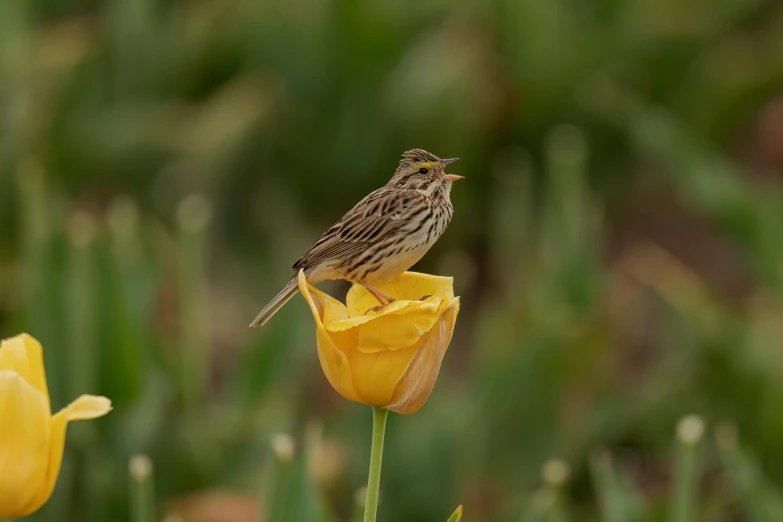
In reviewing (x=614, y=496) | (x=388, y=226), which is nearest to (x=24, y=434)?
(x=388, y=226)

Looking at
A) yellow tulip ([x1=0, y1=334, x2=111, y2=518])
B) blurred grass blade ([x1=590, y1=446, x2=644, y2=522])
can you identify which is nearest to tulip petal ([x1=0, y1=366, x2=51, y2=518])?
yellow tulip ([x1=0, y1=334, x2=111, y2=518])

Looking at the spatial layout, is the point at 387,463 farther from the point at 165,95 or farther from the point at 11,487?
the point at 165,95

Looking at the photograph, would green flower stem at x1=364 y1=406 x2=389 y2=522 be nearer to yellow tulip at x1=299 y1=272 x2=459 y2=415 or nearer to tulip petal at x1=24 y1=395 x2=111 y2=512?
yellow tulip at x1=299 y1=272 x2=459 y2=415

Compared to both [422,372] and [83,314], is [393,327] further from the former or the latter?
[83,314]

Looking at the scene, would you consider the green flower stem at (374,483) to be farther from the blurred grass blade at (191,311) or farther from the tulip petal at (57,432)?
the blurred grass blade at (191,311)

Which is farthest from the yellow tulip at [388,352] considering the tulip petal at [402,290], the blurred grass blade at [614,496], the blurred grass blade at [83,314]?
the blurred grass blade at [83,314]

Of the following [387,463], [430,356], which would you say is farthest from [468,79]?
[430,356]
